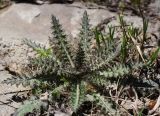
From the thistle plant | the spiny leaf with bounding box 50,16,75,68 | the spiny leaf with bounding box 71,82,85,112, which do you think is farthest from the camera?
the spiny leaf with bounding box 50,16,75,68

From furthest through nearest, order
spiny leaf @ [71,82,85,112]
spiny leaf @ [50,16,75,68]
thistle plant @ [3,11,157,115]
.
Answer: spiny leaf @ [50,16,75,68] → thistle plant @ [3,11,157,115] → spiny leaf @ [71,82,85,112]

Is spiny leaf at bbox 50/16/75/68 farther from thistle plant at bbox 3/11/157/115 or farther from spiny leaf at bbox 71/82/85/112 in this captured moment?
spiny leaf at bbox 71/82/85/112

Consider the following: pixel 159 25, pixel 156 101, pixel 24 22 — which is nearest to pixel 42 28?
pixel 24 22

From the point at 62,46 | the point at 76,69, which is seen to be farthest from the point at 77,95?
the point at 62,46

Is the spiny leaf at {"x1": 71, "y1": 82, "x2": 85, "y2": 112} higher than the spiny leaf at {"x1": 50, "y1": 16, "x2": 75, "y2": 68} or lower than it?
lower

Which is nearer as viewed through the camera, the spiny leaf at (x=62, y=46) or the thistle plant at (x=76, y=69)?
the thistle plant at (x=76, y=69)

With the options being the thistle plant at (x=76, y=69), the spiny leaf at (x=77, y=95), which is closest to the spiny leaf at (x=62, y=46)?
the thistle plant at (x=76, y=69)

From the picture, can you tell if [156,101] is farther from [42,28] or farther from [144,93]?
[42,28]

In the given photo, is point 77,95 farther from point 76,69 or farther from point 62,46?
point 62,46

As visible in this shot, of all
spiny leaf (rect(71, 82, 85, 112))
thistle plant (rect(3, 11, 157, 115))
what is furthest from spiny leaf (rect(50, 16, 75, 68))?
spiny leaf (rect(71, 82, 85, 112))

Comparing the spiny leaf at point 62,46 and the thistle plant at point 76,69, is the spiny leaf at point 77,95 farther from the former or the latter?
the spiny leaf at point 62,46

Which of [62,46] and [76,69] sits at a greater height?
[62,46]

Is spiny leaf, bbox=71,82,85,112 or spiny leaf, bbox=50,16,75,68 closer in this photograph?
spiny leaf, bbox=71,82,85,112
